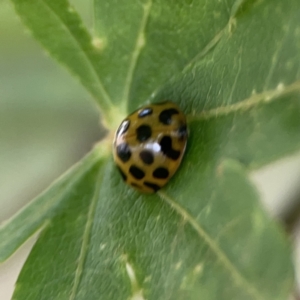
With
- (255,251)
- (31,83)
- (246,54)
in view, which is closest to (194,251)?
(255,251)

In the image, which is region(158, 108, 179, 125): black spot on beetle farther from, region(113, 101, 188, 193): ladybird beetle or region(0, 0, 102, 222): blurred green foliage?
region(0, 0, 102, 222): blurred green foliage

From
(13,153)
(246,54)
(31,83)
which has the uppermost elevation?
(246,54)

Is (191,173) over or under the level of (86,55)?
under

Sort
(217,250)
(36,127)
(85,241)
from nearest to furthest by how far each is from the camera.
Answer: (217,250) < (85,241) < (36,127)

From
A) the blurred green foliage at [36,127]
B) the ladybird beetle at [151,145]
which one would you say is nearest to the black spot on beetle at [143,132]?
the ladybird beetle at [151,145]

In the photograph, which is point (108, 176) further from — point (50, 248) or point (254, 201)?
point (254, 201)

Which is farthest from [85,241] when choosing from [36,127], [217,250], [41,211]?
[36,127]

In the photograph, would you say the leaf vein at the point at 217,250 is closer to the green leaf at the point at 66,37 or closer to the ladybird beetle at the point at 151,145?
the ladybird beetle at the point at 151,145

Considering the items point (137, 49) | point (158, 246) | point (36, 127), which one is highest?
point (137, 49)

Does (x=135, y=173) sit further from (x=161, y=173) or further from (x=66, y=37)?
(x=66, y=37)
